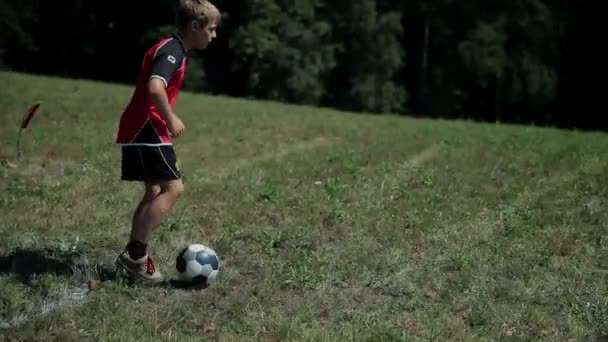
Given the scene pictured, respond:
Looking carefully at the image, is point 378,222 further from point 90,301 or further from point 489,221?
point 90,301

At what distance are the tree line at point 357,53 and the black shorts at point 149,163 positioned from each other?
3372 cm

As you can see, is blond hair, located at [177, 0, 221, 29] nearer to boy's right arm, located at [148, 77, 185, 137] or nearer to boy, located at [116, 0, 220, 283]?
boy, located at [116, 0, 220, 283]

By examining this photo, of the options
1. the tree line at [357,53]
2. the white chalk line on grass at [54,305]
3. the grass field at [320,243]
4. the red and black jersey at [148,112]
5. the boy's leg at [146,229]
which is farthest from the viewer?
the tree line at [357,53]

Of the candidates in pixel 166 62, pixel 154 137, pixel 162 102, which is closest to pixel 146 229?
pixel 154 137

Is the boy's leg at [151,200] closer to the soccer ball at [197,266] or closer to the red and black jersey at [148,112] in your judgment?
the red and black jersey at [148,112]

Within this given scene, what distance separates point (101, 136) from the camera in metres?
11.5

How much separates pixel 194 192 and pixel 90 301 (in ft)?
11.0

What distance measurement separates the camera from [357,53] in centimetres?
4303

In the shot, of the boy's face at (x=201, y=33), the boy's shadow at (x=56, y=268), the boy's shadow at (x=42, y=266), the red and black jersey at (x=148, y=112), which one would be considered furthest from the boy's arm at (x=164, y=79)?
the boy's shadow at (x=42, y=266)

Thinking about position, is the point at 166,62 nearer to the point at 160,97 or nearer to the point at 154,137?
the point at 160,97

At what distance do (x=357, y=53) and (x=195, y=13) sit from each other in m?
38.8

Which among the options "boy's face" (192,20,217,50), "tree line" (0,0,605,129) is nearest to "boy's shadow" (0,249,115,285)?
"boy's face" (192,20,217,50)

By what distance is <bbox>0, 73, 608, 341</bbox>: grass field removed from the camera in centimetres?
437

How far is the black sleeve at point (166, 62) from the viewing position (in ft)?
15.4
